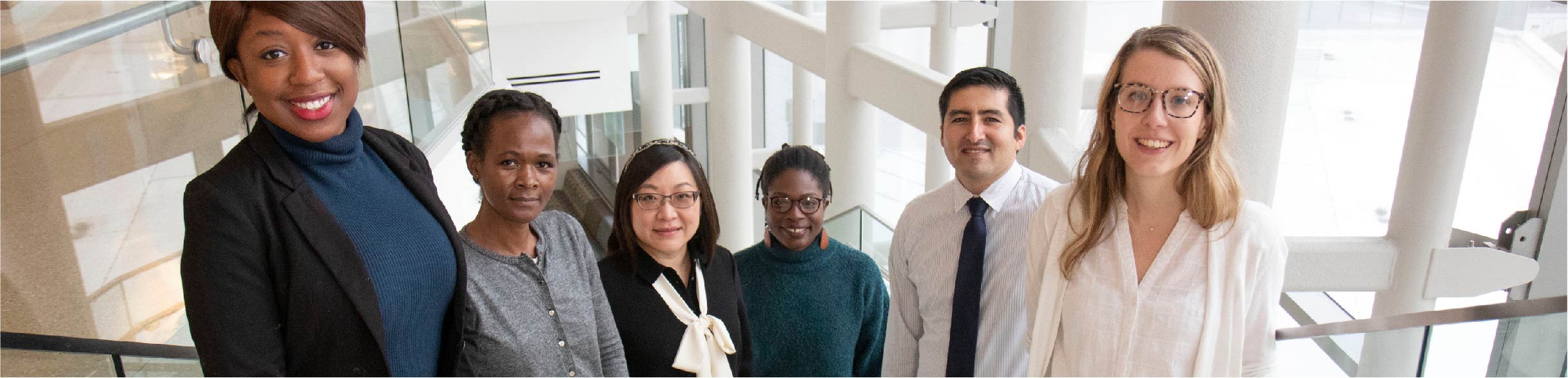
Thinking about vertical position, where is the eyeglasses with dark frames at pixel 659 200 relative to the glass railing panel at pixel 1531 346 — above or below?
above

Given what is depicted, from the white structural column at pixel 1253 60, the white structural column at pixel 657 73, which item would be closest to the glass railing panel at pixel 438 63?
the white structural column at pixel 1253 60

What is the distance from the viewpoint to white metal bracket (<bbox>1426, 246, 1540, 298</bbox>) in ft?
14.5

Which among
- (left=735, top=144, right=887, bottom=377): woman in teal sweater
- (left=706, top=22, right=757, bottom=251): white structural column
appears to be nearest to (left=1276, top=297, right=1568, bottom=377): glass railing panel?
(left=735, top=144, right=887, bottom=377): woman in teal sweater

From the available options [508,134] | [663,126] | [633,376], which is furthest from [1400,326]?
[663,126]

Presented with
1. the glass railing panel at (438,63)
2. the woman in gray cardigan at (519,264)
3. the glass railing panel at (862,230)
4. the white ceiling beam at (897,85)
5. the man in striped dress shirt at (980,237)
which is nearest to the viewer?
the woman in gray cardigan at (519,264)

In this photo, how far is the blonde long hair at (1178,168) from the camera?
1974mm

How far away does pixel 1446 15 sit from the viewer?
4.32 meters

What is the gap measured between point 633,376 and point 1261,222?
1.54 metres

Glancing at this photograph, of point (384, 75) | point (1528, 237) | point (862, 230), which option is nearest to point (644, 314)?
point (384, 75)

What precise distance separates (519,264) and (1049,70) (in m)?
3.53

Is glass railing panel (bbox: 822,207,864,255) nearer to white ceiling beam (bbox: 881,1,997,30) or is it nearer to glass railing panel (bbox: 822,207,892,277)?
glass railing panel (bbox: 822,207,892,277)

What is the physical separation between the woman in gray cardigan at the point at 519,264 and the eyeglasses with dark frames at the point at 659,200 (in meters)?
0.23

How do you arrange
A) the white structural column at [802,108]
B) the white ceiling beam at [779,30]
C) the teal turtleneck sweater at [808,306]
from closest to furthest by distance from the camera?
the teal turtleneck sweater at [808,306] → the white ceiling beam at [779,30] → the white structural column at [802,108]

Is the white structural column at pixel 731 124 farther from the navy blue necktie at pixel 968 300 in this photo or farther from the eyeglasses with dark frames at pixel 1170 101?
the eyeglasses with dark frames at pixel 1170 101
